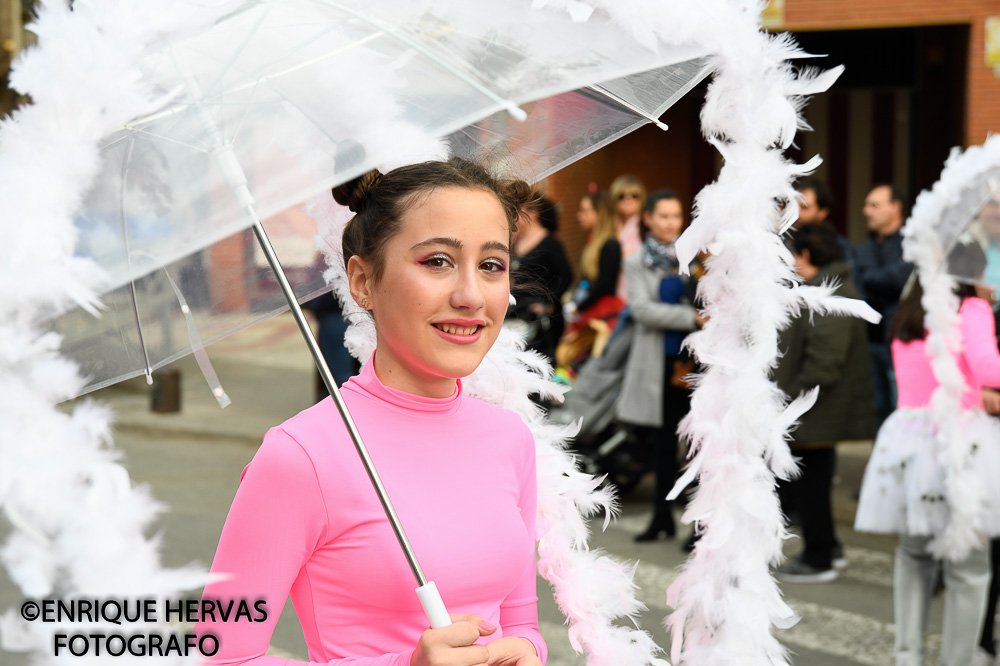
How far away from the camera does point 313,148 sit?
5.44 ft

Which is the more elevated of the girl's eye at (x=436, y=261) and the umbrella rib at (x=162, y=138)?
the umbrella rib at (x=162, y=138)

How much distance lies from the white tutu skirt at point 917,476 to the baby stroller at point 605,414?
2632 millimetres

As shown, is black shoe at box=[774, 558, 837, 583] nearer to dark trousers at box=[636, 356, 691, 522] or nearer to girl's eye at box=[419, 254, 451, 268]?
dark trousers at box=[636, 356, 691, 522]

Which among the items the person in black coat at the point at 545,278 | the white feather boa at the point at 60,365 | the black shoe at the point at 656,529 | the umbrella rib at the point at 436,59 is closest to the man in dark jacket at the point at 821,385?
the black shoe at the point at 656,529

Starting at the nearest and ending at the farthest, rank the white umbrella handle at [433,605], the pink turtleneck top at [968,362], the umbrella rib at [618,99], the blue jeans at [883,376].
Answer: the white umbrella handle at [433,605], the umbrella rib at [618,99], the pink turtleneck top at [968,362], the blue jeans at [883,376]

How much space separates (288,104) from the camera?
1.72m

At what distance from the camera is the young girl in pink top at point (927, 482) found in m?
4.21

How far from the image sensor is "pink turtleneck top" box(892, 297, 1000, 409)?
4297mm

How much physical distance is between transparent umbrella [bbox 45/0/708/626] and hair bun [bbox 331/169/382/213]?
0.24 meters

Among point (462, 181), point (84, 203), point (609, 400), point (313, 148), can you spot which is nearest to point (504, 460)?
point (462, 181)

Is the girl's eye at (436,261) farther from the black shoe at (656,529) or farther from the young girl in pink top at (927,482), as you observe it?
the black shoe at (656,529)

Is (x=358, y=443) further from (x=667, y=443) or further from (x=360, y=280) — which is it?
(x=667, y=443)

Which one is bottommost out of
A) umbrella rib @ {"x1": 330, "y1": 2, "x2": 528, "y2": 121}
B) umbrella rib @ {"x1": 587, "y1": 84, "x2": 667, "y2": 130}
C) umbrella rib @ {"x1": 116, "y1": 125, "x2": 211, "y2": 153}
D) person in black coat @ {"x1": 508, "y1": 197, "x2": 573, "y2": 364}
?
umbrella rib @ {"x1": 116, "y1": 125, "x2": 211, "y2": 153}

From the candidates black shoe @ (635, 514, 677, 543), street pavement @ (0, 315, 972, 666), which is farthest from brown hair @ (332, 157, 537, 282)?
black shoe @ (635, 514, 677, 543)
